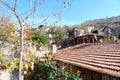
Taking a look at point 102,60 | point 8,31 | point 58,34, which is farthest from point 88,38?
point 8,31

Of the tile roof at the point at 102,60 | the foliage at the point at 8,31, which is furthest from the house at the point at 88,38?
the foliage at the point at 8,31

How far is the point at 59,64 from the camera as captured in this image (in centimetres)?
1736

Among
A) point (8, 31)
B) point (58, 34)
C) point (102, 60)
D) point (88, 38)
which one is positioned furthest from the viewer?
point (58, 34)

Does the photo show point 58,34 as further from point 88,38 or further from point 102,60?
point 102,60

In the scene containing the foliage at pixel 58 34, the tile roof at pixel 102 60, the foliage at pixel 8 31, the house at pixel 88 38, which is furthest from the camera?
the foliage at pixel 58 34

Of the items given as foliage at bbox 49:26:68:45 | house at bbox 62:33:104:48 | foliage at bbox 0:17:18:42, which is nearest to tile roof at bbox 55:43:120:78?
foliage at bbox 0:17:18:42

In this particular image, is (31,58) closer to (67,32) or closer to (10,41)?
(10,41)

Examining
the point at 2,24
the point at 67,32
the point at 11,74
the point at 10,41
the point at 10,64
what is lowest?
the point at 11,74

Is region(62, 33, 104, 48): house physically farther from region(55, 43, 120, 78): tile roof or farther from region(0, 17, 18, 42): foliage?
region(0, 17, 18, 42): foliage

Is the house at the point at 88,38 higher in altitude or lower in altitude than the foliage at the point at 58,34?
lower

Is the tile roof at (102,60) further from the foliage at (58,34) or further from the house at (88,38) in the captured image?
the foliage at (58,34)

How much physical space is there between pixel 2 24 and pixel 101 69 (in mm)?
5124

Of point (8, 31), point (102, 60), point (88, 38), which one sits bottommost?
point (102, 60)

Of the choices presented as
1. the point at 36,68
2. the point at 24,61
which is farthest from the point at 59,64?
the point at 24,61
